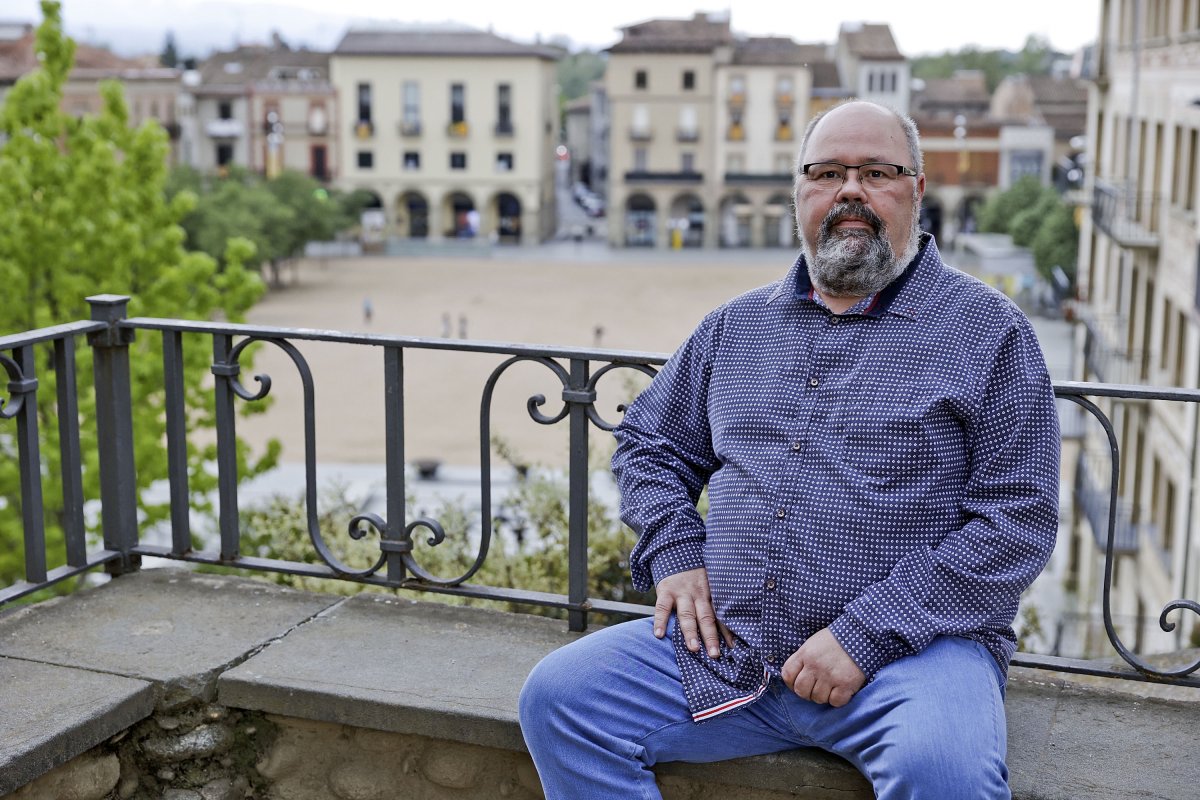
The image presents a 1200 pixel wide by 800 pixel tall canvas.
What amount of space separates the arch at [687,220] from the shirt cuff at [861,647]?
72269mm

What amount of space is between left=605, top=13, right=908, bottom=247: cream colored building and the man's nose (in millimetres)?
68407

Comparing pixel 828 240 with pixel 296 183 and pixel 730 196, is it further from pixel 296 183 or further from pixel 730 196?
pixel 730 196

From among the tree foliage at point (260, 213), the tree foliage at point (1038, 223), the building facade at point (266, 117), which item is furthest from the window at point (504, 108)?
the tree foliage at point (1038, 223)

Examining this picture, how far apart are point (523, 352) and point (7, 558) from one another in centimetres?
1125

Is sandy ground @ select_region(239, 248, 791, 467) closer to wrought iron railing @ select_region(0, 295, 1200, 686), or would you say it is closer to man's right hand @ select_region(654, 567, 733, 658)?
wrought iron railing @ select_region(0, 295, 1200, 686)

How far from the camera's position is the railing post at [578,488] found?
3.43m

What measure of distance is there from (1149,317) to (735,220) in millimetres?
54561

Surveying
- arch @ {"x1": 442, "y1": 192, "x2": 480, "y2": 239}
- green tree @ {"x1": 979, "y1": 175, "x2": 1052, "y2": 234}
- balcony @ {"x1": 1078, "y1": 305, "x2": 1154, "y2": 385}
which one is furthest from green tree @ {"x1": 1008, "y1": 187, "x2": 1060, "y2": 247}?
arch @ {"x1": 442, "y1": 192, "x2": 480, "y2": 239}

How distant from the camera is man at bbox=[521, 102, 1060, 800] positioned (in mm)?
2482

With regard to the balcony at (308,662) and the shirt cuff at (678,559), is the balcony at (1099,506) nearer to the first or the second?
the balcony at (308,662)

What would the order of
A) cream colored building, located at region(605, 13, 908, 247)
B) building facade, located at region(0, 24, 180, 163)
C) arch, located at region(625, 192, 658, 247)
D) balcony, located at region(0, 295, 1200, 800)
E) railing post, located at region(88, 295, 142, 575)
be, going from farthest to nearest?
arch, located at region(625, 192, 658, 247) < cream colored building, located at region(605, 13, 908, 247) < building facade, located at region(0, 24, 180, 163) < railing post, located at region(88, 295, 142, 575) < balcony, located at region(0, 295, 1200, 800)

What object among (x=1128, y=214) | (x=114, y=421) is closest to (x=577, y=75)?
(x=1128, y=214)

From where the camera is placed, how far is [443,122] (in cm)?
7556

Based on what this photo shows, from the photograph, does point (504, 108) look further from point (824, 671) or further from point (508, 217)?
point (824, 671)
